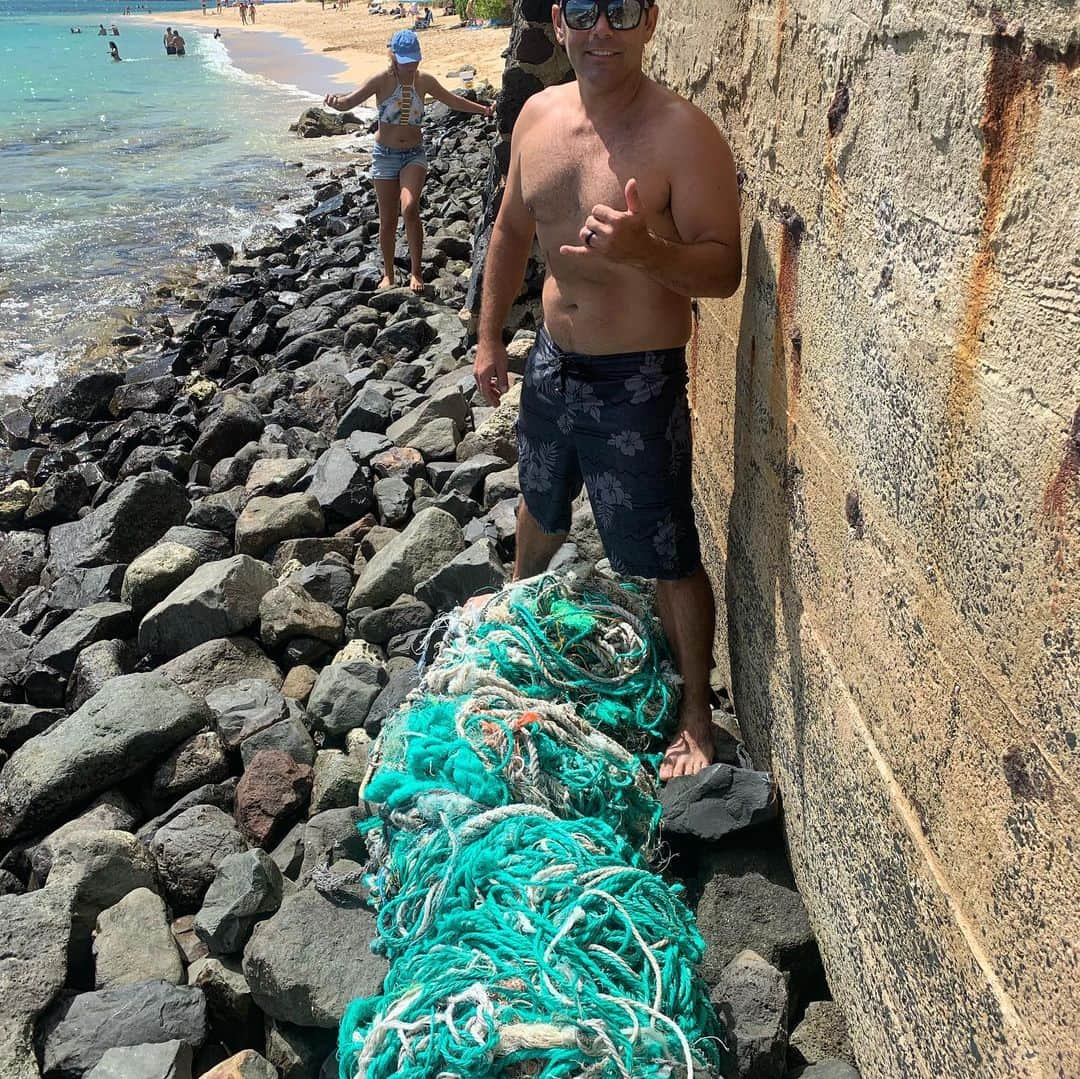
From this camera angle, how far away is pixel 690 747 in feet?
10.6

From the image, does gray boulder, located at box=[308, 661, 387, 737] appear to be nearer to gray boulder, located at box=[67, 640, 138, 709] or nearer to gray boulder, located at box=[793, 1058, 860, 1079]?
gray boulder, located at box=[67, 640, 138, 709]

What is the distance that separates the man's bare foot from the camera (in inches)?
125

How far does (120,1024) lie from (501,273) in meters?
2.69

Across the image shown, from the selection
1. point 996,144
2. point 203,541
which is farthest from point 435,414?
point 996,144

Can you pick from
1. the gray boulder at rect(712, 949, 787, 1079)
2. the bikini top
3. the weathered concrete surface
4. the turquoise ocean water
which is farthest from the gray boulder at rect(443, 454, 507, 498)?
the turquoise ocean water

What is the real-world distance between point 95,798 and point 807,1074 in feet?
8.68

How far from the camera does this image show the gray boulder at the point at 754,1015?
94.2 inches

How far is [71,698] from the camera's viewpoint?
182 inches

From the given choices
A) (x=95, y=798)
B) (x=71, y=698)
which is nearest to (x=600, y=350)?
(x=95, y=798)

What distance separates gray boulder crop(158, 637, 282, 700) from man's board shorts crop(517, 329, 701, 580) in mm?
1824

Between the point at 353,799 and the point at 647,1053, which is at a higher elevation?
the point at 647,1053

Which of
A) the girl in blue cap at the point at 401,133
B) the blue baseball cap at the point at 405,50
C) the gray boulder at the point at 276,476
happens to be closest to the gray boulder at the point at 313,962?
the gray boulder at the point at 276,476

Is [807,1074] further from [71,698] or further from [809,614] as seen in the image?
[71,698]

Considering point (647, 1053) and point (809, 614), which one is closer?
point (647, 1053)
